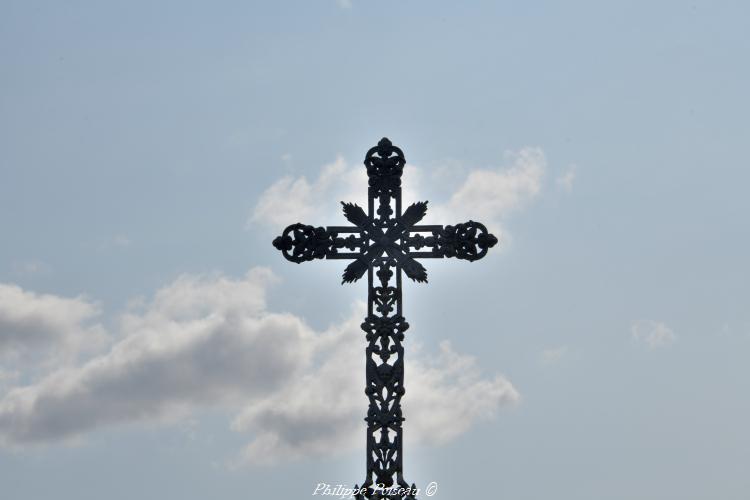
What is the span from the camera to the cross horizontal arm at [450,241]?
25.9m

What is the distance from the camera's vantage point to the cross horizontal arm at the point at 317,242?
1019 inches

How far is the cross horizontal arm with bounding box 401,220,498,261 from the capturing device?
25875 mm

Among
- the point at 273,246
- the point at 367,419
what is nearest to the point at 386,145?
the point at 273,246

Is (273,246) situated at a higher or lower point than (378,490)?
higher

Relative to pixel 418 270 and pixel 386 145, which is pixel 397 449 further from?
pixel 386 145

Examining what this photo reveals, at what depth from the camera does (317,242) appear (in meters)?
26.0

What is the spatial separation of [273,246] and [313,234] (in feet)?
2.08

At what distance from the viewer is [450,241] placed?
2597 cm

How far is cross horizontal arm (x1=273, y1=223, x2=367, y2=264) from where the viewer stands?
25875mm

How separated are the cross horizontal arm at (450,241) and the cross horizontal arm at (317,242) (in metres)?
0.75

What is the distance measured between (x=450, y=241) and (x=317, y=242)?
1.94m

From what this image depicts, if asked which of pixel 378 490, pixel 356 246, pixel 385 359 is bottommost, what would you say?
pixel 378 490

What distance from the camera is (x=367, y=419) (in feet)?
80.6

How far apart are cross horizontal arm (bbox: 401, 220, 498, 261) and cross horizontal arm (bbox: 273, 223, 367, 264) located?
755mm
